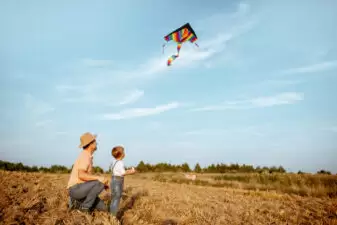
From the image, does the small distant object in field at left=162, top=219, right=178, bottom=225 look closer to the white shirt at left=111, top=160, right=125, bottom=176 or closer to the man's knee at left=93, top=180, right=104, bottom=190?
the white shirt at left=111, top=160, right=125, bottom=176

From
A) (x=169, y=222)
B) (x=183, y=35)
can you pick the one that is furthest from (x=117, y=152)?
(x=183, y=35)

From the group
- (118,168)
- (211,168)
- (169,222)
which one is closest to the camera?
(169,222)

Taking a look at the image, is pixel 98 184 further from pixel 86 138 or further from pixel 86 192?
pixel 86 138

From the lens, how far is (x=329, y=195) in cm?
1267

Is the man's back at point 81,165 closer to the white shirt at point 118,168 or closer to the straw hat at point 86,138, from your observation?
the straw hat at point 86,138

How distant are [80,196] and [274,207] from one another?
5012mm

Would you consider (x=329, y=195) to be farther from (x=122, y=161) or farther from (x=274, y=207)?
(x=122, y=161)

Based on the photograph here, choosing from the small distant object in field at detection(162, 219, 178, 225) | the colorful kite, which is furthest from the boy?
the colorful kite

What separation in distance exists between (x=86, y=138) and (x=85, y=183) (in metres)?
0.82

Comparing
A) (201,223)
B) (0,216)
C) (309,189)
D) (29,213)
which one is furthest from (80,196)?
(309,189)

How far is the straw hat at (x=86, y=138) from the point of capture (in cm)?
571

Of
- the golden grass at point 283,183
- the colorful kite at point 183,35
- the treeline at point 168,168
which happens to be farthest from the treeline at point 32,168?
the colorful kite at point 183,35

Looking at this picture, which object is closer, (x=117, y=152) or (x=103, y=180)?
(x=103, y=180)

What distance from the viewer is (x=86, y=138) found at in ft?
18.9
